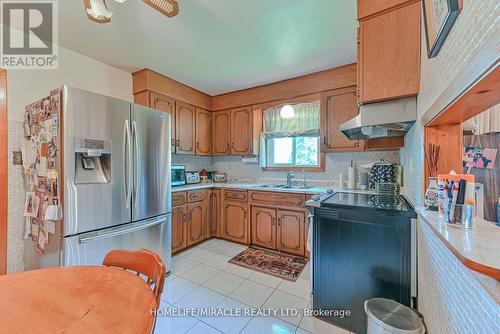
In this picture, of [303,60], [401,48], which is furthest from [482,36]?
[303,60]

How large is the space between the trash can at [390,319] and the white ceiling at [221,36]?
2.21 meters

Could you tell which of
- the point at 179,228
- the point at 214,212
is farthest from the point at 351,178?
the point at 179,228

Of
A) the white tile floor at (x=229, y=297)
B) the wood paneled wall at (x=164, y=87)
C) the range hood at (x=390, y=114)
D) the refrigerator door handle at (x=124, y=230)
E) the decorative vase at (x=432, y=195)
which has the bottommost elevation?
the white tile floor at (x=229, y=297)

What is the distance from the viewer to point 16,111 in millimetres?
1991

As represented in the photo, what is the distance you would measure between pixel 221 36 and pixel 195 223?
2466mm

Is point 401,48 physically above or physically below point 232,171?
above

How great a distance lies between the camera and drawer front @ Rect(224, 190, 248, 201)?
315 centimetres

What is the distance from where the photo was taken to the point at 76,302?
78cm

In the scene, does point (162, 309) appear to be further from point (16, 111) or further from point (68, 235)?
point (16, 111)

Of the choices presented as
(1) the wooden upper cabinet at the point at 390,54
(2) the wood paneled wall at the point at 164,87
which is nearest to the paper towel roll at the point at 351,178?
(1) the wooden upper cabinet at the point at 390,54

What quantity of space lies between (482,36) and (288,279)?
90.1 inches

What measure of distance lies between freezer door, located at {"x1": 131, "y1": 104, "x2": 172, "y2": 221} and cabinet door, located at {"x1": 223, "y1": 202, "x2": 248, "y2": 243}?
1.16m

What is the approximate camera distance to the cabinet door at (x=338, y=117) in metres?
2.60

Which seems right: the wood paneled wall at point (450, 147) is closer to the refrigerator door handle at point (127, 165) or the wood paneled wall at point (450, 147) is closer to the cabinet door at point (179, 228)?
the refrigerator door handle at point (127, 165)
